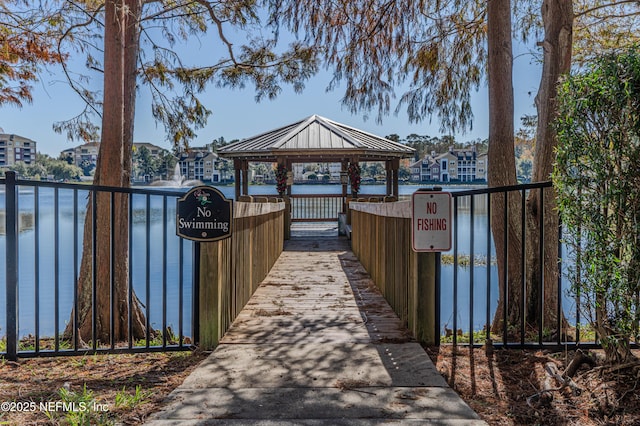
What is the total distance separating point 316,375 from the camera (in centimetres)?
297

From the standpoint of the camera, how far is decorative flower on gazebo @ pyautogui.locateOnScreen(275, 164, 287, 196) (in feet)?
42.8

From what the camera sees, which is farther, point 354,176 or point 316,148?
point 354,176

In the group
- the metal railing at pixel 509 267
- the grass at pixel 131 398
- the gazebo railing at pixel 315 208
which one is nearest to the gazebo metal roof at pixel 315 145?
the gazebo railing at pixel 315 208

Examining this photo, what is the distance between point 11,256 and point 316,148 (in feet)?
29.8

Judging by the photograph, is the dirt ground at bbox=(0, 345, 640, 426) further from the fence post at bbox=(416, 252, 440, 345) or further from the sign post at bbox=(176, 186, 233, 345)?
the sign post at bbox=(176, 186, 233, 345)

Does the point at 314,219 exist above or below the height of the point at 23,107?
below

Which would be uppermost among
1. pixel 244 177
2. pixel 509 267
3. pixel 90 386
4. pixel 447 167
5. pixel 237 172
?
pixel 447 167

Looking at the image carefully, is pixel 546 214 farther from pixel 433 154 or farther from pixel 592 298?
pixel 433 154

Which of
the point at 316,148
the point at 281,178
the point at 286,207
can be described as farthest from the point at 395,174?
the point at 286,207

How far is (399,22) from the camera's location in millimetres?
5887

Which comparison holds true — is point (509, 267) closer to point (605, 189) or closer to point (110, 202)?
point (605, 189)

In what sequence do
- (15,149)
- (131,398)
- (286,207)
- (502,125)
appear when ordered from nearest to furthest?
(131,398) → (502,125) → (286,207) → (15,149)

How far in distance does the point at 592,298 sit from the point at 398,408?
1.30 metres

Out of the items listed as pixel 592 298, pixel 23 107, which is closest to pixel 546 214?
pixel 592 298
